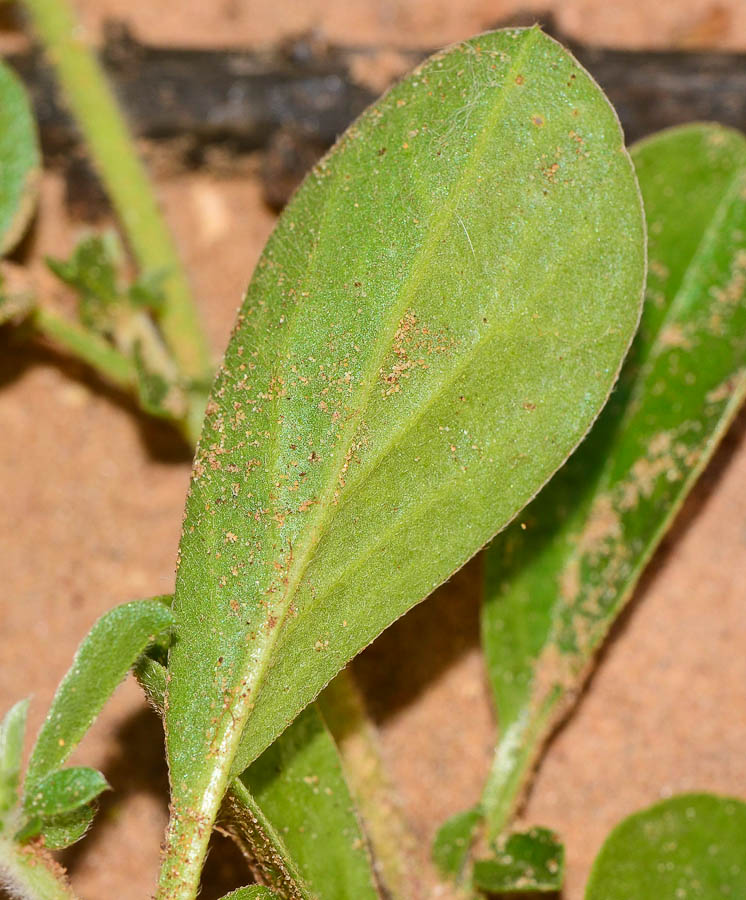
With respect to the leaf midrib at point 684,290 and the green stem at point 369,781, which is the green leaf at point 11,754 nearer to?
the green stem at point 369,781

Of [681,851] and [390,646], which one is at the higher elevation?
[390,646]

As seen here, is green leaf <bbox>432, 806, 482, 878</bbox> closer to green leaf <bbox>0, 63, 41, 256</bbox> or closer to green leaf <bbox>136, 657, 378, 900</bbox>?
green leaf <bbox>136, 657, 378, 900</bbox>

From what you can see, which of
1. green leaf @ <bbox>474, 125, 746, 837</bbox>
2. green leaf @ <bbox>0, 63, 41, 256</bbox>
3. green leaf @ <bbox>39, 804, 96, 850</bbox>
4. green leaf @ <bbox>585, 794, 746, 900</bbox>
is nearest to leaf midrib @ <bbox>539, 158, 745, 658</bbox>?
green leaf @ <bbox>474, 125, 746, 837</bbox>

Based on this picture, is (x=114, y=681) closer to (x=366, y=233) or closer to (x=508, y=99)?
(x=366, y=233)

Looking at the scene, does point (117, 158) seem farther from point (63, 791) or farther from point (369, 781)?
point (63, 791)

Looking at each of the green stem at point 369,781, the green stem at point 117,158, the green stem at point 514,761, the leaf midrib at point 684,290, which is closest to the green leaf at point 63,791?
the green stem at point 369,781

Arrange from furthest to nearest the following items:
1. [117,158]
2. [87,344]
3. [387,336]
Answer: [117,158] < [87,344] < [387,336]

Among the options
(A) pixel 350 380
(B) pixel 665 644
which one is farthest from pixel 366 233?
(B) pixel 665 644

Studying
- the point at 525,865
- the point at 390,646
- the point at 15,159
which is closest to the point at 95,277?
the point at 15,159
